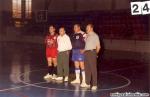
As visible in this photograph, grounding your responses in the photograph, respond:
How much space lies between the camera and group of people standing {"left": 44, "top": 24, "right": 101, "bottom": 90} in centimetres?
1027

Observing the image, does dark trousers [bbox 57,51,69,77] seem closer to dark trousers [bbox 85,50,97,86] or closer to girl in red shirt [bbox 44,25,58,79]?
girl in red shirt [bbox 44,25,58,79]

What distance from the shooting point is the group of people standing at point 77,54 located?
404 inches

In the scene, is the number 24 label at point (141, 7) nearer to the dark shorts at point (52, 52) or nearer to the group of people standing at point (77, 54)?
the group of people standing at point (77, 54)

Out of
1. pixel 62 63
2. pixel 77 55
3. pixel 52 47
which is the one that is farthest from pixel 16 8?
pixel 77 55

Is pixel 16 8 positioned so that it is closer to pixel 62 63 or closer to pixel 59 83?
pixel 62 63

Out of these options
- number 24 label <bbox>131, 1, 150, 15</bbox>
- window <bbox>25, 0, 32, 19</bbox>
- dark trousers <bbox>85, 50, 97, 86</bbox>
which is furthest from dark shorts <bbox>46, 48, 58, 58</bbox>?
window <bbox>25, 0, 32, 19</bbox>

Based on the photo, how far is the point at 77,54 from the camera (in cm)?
1094

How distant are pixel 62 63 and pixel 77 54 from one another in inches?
34.1

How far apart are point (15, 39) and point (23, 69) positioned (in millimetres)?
17116

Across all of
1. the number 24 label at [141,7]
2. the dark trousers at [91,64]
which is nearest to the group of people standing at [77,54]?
the dark trousers at [91,64]

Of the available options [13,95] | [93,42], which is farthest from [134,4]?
[13,95]

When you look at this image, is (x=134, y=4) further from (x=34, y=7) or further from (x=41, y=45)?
(x=34, y=7)

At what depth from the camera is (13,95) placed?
927 centimetres

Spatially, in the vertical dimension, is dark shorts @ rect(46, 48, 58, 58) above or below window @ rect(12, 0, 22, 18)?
below
